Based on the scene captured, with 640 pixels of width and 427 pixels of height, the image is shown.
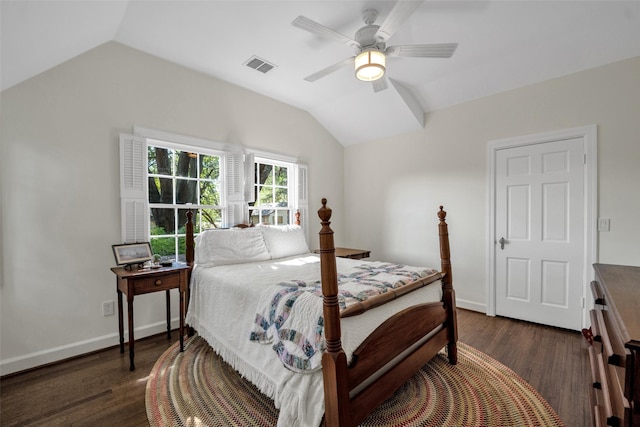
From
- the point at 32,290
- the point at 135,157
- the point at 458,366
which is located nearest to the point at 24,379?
the point at 32,290

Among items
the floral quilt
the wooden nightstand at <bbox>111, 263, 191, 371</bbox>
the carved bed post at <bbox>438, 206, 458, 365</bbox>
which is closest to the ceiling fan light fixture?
the carved bed post at <bbox>438, 206, 458, 365</bbox>

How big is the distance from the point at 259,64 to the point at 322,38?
0.80 meters

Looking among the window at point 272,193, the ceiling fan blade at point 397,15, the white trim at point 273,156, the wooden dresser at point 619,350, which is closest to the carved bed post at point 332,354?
the wooden dresser at point 619,350

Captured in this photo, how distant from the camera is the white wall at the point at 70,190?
7.00 ft

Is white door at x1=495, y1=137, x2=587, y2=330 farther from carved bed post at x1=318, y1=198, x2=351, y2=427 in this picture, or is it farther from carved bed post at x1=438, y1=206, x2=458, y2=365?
carved bed post at x1=318, y1=198, x2=351, y2=427

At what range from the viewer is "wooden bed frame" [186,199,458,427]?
4.17ft

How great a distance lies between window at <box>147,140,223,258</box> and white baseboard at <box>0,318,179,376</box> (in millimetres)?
778

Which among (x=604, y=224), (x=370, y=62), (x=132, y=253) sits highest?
(x=370, y=62)

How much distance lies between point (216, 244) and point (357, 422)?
6.45 ft

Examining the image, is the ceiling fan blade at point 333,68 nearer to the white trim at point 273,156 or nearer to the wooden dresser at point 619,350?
the white trim at point 273,156

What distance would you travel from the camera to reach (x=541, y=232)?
3.03 metres

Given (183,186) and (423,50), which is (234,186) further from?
(423,50)

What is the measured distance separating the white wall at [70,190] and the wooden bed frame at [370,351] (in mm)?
2313

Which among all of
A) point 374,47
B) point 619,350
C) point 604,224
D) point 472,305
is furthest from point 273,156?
point 604,224
